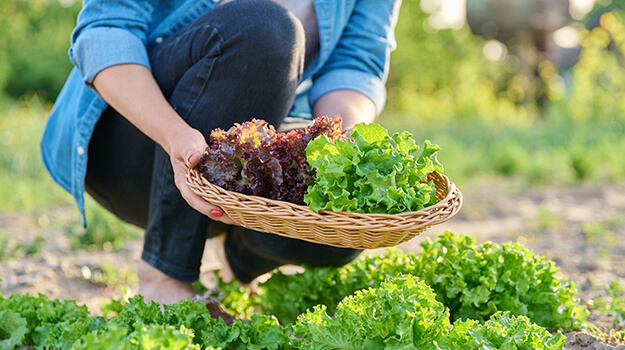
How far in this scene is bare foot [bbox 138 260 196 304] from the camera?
204 centimetres

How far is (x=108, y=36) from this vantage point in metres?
1.90

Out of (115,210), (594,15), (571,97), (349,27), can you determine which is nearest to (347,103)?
(349,27)

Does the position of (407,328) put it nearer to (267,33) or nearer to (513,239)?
(267,33)

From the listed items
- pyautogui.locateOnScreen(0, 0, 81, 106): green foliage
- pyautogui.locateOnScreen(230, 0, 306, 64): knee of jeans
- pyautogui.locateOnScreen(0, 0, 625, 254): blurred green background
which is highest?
pyautogui.locateOnScreen(230, 0, 306, 64): knee of jeans

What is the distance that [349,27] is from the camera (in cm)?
242

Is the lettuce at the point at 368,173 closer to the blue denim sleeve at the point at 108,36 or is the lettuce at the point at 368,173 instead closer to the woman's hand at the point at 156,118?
the woman's hand at the point at 156,118

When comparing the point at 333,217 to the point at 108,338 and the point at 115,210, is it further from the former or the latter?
the point at 115,210

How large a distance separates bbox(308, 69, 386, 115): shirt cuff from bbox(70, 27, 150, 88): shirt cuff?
0.68m

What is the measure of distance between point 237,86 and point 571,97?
7644 mm

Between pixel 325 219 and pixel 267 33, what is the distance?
0.71 metres

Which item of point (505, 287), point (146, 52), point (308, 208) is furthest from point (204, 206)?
point (505, 287)

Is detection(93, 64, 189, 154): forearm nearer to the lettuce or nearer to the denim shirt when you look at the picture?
the denim shirt

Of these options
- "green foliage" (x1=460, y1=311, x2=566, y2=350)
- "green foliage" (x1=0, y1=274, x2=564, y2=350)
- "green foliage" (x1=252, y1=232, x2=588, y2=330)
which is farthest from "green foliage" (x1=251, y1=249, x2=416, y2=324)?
"green foliage" (x1=460, y1=311, x2=566, y2=350)

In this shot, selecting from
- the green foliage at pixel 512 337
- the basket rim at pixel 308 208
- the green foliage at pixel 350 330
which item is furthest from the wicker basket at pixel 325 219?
the green foliage at pixel 512 337
